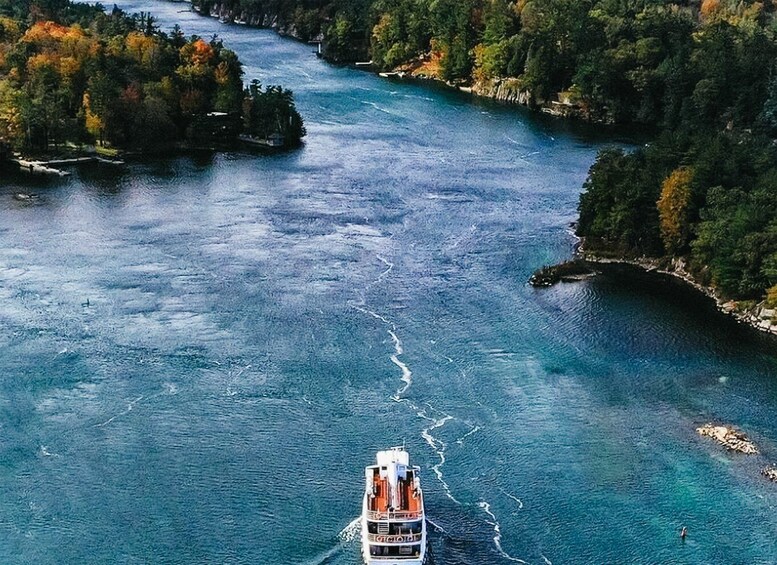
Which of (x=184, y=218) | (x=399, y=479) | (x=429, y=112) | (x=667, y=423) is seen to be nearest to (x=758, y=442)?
(x=667, y=423)

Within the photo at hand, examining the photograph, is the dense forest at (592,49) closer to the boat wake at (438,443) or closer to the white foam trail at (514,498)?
the boat wake at (438,443)

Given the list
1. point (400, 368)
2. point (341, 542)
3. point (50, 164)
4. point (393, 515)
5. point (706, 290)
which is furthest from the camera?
point (50, 164)

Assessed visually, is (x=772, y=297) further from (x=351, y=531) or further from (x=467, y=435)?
(x=351, y=531)

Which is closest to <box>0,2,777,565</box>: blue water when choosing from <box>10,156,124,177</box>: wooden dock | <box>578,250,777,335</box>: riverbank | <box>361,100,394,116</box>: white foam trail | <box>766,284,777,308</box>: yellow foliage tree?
<box>578,250,777,335</box>: riverbank

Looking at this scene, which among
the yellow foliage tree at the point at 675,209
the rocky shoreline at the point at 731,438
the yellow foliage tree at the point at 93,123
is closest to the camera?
the rocky shoreline at the point at 731,438

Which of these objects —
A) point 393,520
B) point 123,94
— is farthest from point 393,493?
point 123,94

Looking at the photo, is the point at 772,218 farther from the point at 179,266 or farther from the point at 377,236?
the point at 179,266

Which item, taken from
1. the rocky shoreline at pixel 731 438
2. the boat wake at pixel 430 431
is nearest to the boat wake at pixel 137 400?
the boat wake at pixel 430 431
